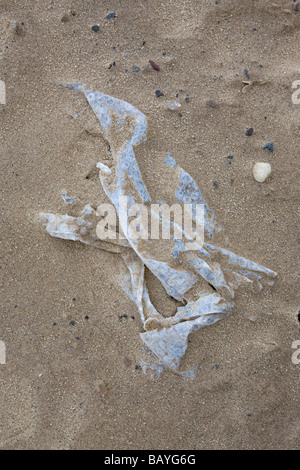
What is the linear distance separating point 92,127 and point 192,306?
155 centimetres

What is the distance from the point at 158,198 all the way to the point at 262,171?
815 mm

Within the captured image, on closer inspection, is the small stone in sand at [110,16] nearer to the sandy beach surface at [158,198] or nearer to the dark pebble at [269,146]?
the sandy beach surface at [158,198]

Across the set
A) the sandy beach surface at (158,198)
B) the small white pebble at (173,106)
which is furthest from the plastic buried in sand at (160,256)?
the small white pebble at (173,106)

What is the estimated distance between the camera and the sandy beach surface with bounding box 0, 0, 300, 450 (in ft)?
9.12

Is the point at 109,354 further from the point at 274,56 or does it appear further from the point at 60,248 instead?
the point at 274,56

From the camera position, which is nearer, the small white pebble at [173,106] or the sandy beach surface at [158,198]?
the sandy beach surface at [158,198]

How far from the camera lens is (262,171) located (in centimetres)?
283

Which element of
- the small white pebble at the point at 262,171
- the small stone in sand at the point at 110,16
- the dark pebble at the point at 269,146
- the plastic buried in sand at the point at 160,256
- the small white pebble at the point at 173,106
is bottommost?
the plastic buried in sand at the point at 160,256

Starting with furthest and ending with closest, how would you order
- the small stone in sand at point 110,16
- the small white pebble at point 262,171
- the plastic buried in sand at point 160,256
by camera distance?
the small stone in sand at point 110,16 → the small white pebble at point 262,171 → the plastic buried in sand at point 160,256

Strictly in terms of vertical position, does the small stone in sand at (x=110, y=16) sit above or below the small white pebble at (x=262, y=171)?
above

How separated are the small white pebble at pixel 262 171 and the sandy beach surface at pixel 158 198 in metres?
0.06

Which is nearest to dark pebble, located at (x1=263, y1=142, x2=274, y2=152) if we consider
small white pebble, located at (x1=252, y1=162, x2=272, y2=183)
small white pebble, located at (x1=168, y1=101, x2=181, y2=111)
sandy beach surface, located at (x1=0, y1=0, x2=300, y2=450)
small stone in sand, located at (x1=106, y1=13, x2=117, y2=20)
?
sandy beach surface, located at (x1=0, y1=0, x2=300, y2=450)

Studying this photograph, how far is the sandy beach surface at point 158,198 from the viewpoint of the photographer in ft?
9.12
